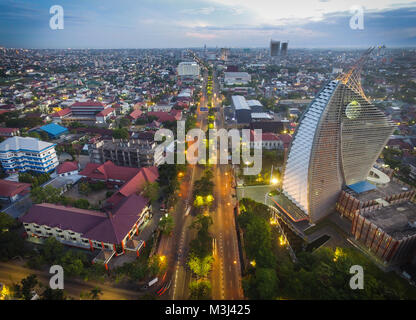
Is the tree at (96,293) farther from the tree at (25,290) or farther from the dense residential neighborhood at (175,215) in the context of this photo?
the tree at (25,290)

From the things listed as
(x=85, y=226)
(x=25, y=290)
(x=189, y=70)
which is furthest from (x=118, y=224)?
(x=189, y=70)

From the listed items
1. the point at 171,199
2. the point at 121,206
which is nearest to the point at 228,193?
the point at 171,199

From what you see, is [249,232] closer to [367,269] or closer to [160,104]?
[367,269]

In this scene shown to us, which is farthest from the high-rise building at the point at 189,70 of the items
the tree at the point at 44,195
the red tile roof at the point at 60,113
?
the tree at the point at 44,195

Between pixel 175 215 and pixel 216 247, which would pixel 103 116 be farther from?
pixel 216 247

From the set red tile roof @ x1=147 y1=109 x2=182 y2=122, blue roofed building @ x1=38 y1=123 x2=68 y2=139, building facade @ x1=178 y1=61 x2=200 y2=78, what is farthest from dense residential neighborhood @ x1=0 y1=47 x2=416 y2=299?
building facade @ x1=178 y1=61 x2=200 y2=78

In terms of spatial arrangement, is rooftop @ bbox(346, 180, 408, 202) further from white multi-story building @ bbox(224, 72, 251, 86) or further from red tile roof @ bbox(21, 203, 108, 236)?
white multi-story building @ bbox(224, 72, 251, 86)
